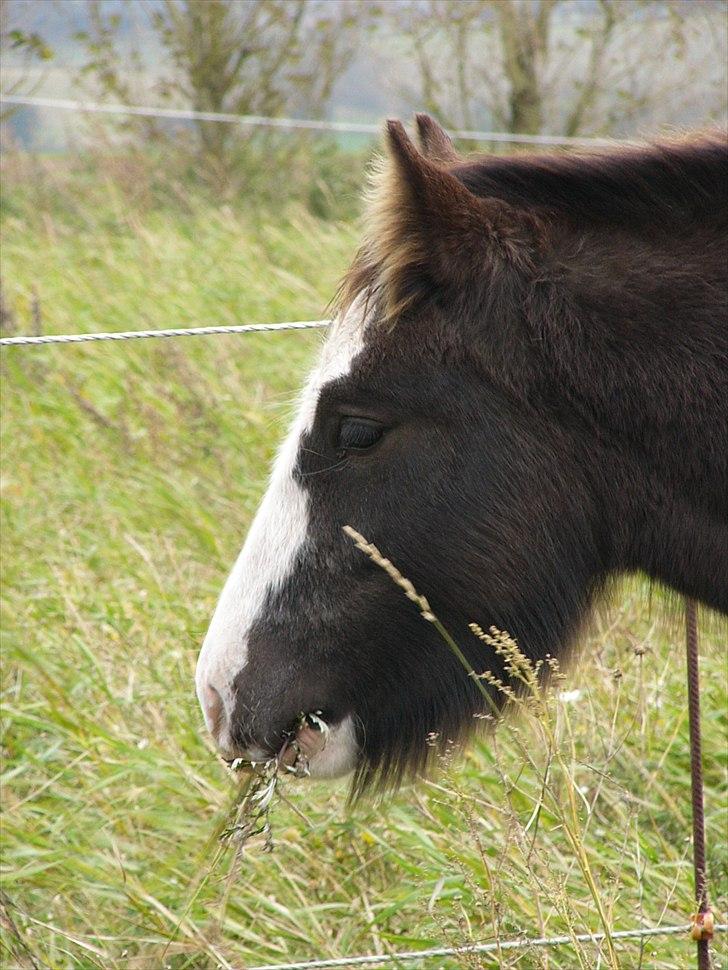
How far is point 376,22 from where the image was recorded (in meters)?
12.4

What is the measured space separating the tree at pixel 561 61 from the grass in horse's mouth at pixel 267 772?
9.94 metres

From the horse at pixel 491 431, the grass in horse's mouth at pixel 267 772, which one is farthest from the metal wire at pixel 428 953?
the horse at pixel 491 431

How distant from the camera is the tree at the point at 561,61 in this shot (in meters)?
11.0

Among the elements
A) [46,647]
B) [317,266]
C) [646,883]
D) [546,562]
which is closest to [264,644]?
[546,562]

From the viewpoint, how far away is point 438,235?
6.64 feet

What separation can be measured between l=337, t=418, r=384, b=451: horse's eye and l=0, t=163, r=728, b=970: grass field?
0.57 m

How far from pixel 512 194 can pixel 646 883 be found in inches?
69.4

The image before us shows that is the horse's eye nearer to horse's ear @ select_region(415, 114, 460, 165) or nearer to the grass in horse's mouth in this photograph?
the grass in horse's mouth

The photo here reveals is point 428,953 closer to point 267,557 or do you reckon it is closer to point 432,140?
point 267,557

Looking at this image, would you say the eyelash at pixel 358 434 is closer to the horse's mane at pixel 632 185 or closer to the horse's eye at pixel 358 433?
the horse's eye at pixel 358 433

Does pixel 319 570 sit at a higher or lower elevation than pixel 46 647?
higher

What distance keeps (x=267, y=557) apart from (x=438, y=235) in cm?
67

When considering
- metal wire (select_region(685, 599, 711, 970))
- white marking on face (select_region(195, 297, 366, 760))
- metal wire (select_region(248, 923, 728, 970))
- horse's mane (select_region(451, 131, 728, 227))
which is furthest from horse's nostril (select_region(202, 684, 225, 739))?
horse's mane (select_region(451, 131, 728, 227))

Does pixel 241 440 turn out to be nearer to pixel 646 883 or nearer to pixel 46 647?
pixel 46 647
